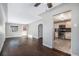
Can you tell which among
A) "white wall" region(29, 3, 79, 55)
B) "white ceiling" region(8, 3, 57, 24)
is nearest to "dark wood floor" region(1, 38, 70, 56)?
"white wall" region(29, 3, 79, 55)

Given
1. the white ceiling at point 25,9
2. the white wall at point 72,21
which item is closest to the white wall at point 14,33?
the white ceiling at point 25,9

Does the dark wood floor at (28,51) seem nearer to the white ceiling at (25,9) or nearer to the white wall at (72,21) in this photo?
the white wall at (72,21)

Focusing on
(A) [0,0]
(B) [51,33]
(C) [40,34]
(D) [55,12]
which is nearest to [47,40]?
(B) [51,33]

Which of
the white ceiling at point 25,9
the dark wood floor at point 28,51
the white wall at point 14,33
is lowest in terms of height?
the dark wood floor at point 28,51

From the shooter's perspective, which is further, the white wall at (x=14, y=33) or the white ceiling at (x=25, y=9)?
the white wall at (x=14, y=33)

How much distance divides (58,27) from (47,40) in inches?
219

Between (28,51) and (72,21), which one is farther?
(28,51)

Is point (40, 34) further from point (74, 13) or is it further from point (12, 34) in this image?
point (74, 13)

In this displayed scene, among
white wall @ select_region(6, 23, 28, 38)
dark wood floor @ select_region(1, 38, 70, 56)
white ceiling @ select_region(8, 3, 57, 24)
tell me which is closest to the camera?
dark wood floor @ select_region(1, 38, 70, 56)

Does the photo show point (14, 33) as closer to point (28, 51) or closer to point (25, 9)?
point (25, 9)

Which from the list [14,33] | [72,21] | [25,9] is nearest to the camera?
[72,21]

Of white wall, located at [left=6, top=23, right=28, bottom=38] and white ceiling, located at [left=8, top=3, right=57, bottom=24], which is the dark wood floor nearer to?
white ceiling, located at [left=8, top=3, right=57, bottom=24]

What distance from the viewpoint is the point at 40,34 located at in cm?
1009

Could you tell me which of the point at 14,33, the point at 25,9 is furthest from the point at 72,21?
the point at 14,33
